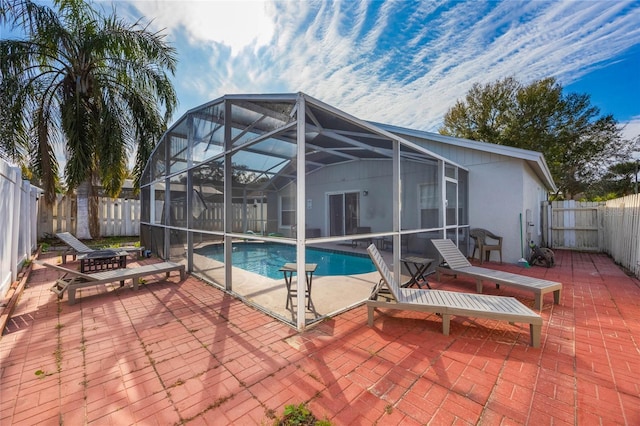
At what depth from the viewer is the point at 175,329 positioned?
3568mm

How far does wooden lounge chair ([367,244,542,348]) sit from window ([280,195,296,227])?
48.4 inches

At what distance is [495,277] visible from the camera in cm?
474

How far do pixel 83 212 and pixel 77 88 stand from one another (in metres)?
4.67

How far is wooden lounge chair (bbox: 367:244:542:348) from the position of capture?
304 centimetres

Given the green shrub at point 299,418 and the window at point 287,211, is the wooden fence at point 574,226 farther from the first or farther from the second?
the green shrub at point 299,418

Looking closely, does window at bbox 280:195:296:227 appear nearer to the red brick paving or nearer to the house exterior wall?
the red brick paving

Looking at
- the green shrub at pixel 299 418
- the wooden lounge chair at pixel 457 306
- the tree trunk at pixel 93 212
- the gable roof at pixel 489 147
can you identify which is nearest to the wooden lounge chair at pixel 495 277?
the wooden lounge chair at pixel 457 306

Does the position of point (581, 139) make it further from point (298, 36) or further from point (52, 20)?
point (52, 20)

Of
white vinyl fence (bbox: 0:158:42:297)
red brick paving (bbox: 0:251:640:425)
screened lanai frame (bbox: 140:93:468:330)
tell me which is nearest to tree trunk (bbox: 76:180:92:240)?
screened lanai frame (bbox: 140:93:468:330)

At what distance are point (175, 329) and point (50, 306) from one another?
266 cm

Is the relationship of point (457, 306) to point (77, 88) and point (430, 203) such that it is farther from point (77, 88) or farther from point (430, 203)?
point (77, 88)

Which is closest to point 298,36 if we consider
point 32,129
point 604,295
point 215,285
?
point 215,285

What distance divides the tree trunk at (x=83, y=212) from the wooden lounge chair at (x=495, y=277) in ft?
42.0

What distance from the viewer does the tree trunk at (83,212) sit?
412 inches
